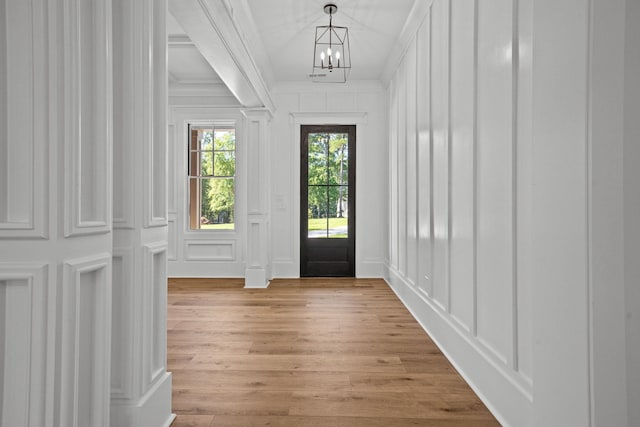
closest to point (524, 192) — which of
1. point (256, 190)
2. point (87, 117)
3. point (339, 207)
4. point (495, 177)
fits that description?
point (495, 177)

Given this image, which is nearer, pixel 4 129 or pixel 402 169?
pixel 4 129

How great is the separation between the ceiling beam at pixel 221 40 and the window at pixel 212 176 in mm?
1412

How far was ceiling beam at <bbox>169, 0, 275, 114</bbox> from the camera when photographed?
2.56m

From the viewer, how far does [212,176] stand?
589cm

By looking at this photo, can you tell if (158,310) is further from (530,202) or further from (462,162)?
(462,162)

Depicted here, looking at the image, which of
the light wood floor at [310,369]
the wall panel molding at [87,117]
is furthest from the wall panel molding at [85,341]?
the light wood floor at [310,369]

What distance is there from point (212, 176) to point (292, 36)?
2.50m

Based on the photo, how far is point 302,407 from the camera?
6.37ft

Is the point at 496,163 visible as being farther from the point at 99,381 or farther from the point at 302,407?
the point at 99,381

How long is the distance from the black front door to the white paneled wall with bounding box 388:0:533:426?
7.35 feet

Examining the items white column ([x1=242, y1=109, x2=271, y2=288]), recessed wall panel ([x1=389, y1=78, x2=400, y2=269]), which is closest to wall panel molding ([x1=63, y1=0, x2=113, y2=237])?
recessed wall panel ([x1=389, y1=78, x2=400, y2=269])

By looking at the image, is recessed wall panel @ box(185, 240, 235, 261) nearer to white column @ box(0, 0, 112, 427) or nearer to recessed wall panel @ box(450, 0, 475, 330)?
recessed wall panel @ box(450, 0, 475, 330)

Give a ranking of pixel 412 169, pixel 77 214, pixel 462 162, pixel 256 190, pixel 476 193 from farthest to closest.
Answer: pixel 256 190, pixel 412 169, pixel 462 162, pixel 476 193, pixel 77 214

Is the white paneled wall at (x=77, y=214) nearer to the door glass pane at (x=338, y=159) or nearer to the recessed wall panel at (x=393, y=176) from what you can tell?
the recessed wall panel at (x=393, y=176)
